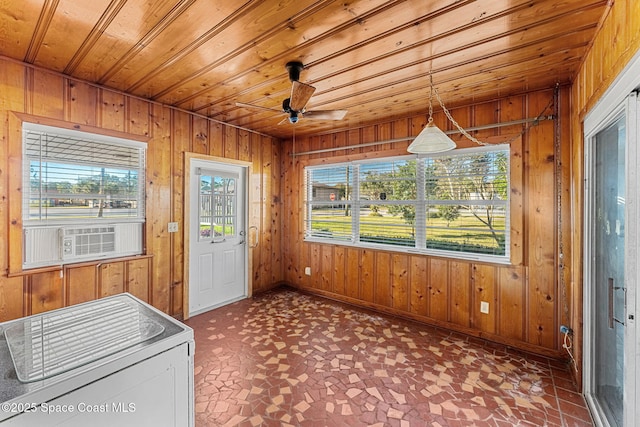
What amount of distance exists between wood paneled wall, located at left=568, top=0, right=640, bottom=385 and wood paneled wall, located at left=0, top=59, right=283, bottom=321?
385cm

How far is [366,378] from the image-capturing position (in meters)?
2.42

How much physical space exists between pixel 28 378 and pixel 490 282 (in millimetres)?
3545

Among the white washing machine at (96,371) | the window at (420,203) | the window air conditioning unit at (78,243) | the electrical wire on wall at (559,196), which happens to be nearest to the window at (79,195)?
the window air conditioning unit at (78,243)

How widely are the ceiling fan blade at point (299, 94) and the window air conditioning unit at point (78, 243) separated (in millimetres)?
2253

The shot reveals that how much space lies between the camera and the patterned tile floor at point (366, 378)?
1990 millimetres

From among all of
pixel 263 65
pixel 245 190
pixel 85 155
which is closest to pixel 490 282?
pixel 263 65

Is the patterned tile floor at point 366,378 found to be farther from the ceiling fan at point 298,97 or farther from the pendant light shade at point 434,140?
the ceiling fan at point 298,97

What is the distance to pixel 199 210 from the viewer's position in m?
3.90

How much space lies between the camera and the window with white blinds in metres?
2.53

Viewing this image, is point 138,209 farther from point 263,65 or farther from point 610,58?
point 610,58

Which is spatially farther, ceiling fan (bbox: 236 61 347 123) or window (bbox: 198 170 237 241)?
window (bbox: 198 170 237 241)

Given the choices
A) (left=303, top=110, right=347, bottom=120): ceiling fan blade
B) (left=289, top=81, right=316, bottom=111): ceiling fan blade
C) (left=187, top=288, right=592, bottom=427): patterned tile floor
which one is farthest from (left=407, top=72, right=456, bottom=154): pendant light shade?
(left=187, top=288, right=592, bottom=427): patterned tile floor

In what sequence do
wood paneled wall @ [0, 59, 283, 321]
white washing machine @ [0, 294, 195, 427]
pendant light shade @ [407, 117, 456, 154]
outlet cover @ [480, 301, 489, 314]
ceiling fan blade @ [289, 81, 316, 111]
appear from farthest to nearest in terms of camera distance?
outlet cover @ [480, 301, 489, 314]
wood paneled wall @ [0, 59, 283, 321]
ceiling fan blade @ [289, 81, 316, 111]
pendant light shade @ [407, 117, 456, 154]
white washing machine @ [0, 294, 195, 427]

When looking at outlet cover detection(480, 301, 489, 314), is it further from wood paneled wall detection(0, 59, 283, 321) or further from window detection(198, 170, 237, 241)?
window detection(198, 170, 237, 241)
